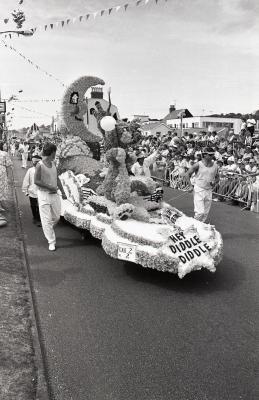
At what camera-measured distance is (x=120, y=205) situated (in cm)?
652

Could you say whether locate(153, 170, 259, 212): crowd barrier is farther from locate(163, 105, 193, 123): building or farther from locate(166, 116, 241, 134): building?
locate(163, 105, 193, 123): building

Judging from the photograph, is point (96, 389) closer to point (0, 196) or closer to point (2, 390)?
point (2, 390)

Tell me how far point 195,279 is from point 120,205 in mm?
1669

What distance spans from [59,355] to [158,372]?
95 centimetres

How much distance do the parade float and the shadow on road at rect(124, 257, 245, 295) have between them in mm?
389

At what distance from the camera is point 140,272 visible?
617 cm

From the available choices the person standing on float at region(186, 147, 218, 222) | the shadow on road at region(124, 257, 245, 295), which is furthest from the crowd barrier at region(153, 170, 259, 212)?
the shadow on road at region(124, 257, 245, 295)

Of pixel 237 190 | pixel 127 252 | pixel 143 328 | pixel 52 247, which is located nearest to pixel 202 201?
pixel 52 247

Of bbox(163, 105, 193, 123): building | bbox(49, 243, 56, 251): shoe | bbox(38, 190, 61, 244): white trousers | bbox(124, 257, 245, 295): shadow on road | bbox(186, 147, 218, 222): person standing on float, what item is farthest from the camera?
bbox(163, 105, 193, 123): building

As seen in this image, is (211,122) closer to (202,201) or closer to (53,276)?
(202,201)

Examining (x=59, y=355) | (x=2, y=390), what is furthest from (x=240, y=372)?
(x=2, y=390)

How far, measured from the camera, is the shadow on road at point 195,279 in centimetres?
563

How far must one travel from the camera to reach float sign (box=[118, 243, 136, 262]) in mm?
5543

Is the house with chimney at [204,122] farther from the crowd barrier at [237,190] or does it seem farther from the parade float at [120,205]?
the parade float at [120,205]
